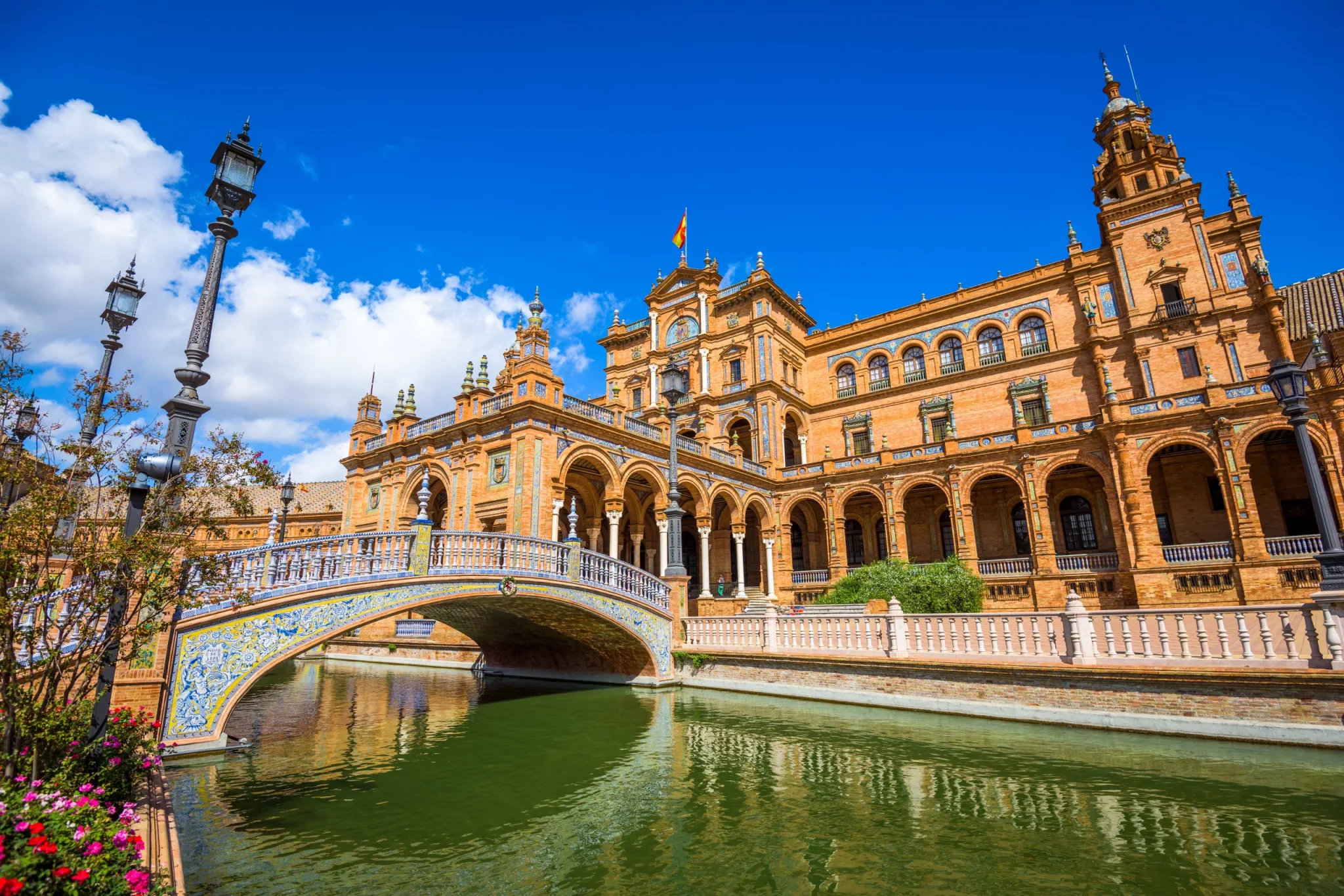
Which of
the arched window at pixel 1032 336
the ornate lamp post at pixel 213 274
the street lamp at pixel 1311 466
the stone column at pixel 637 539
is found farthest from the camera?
the arched window at pixel 1032 336

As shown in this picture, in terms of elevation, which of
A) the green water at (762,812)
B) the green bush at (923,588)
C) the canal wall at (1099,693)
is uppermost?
the green bush at (923,588)

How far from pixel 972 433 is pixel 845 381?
731 centimetres

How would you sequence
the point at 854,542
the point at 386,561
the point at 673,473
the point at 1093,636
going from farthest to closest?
1. the point at 854,542
2. the point at 673,473
3. the point at 386,561
4. the point at 1093,636

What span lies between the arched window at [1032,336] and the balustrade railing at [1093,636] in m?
19.6

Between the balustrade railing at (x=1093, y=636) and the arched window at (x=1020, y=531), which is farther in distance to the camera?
the arched window at (x=1020, y=531)

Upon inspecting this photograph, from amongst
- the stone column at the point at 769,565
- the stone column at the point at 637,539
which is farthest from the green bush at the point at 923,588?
the stone column at the point at 769,565

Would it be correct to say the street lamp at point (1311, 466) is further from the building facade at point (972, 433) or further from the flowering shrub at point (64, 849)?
the flowering shrub at point (64, 849)

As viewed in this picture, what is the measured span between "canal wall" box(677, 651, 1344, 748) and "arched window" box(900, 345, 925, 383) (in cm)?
2198

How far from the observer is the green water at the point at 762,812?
4695 mm

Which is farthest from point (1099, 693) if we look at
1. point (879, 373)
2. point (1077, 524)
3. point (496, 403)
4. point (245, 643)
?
point (879, 373)

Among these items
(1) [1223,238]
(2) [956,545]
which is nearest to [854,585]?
(2) [956,545]

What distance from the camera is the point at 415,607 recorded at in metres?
11.1

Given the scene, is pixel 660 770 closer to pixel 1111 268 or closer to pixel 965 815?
pixel 965 815

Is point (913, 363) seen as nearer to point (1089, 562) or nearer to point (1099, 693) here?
point (1089, 562)
